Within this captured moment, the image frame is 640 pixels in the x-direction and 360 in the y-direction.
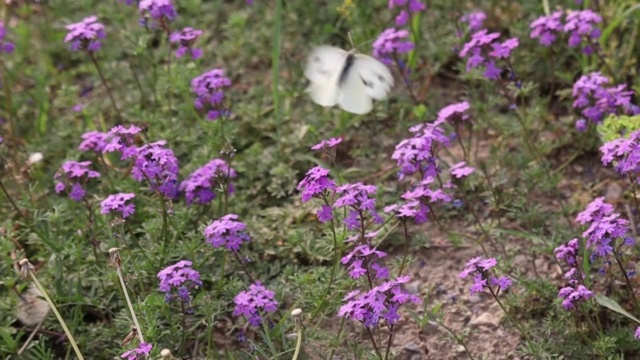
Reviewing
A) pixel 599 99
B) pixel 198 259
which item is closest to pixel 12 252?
pixel 198 259

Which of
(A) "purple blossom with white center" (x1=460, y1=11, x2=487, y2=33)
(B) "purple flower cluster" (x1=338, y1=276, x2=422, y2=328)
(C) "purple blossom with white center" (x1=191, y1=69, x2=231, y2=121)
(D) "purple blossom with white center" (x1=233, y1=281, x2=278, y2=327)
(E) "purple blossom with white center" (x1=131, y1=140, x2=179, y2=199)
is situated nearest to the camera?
(B) "purple flower cluster" (x1=338, y1=276, x2=422, y2=328)

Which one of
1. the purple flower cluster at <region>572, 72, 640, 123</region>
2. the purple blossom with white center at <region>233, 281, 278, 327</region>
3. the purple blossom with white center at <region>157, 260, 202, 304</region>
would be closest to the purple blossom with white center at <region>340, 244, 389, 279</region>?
the purple blossom with white center at <region>233, 281, 278, 327</region>

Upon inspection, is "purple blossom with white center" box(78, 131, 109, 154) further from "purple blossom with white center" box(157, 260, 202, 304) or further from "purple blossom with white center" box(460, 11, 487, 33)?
"purple blossom with white center" box(460, 11, 487, 33)

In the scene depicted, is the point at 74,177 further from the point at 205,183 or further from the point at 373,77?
the point at 373,77

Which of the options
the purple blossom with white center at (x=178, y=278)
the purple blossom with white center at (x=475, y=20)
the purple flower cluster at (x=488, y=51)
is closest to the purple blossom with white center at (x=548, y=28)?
the purple flower cluster at (x=488, y=51)

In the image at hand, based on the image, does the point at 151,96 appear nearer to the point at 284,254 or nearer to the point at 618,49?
the point at 284,254

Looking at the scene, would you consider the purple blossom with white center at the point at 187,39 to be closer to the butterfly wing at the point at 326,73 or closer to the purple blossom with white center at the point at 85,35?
the purple blossom with white center at the point at 85,35

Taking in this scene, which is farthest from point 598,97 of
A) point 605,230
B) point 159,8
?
point 159,8
